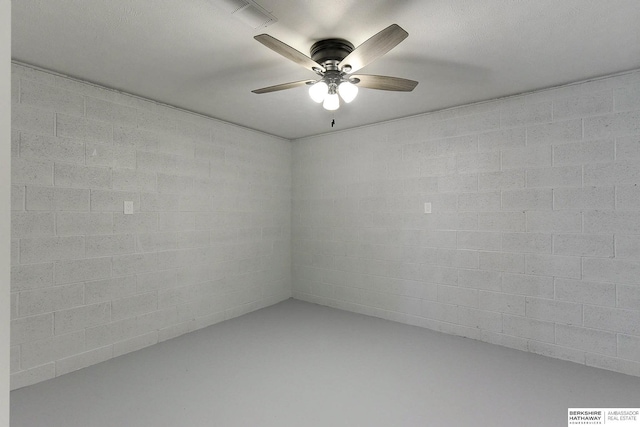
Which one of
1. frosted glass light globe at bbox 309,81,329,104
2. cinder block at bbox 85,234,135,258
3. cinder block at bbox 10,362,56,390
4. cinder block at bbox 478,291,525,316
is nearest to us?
frosted glass light globe at bbox 309,81,329,104

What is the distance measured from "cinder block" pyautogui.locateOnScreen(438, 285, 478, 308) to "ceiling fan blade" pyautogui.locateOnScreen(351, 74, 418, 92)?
2260 millimetres

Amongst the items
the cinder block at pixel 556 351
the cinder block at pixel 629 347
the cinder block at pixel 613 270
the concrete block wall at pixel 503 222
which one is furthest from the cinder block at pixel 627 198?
the cinder block at pixel 556 351

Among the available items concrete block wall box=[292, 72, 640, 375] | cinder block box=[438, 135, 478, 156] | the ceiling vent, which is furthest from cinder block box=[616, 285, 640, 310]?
the ceiling vent

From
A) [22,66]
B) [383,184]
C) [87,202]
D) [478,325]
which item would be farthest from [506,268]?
[22,66]

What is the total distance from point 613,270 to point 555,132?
4.24 ft

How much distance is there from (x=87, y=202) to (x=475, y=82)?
3.60m

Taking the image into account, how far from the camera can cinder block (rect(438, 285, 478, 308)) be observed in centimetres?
336

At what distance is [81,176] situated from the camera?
2.74 meters

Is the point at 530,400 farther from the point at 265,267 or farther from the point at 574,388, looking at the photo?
the point at 265,267

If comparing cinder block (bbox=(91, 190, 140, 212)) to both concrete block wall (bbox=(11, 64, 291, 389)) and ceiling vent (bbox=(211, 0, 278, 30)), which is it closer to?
concrete block wall (bbox=(11, 64, 291, 389))

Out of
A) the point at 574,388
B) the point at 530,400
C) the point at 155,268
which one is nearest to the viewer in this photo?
the point at 530,400

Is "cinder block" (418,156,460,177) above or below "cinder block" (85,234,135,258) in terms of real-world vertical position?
above

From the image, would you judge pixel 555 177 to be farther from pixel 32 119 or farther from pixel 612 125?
pixel 32 119

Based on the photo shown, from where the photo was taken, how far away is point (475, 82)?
2.84m
